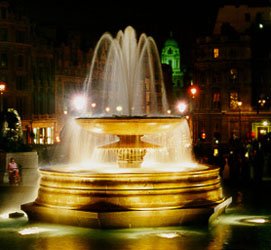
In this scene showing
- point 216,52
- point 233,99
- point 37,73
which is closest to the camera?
point 37,73

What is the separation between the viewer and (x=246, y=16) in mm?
78562

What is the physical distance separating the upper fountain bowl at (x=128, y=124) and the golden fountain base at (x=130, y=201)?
6.70 ft

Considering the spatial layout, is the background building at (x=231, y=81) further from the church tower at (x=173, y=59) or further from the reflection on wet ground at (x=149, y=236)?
the church tower at (x=173, y=59)

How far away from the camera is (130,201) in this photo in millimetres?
13398

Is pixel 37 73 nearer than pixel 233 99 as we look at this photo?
Yes

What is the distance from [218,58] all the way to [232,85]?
3.40 meters

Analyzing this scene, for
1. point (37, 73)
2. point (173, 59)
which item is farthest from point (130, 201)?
point (173, 59)

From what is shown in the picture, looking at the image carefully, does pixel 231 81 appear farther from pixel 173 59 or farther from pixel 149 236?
pixel 173 59

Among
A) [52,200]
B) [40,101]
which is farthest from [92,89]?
[52,200]

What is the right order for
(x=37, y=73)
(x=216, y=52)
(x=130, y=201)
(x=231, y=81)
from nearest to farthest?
(x=130, y=201)
(x=37, y=73)
(x=231, y=81)
(x=216, y=52)

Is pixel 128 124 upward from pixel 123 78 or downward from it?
downward

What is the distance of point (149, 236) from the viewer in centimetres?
1235

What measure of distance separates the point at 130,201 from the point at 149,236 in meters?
1.23

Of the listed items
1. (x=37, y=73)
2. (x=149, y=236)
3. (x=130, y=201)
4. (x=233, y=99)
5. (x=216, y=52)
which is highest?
(x=216, y=52)
